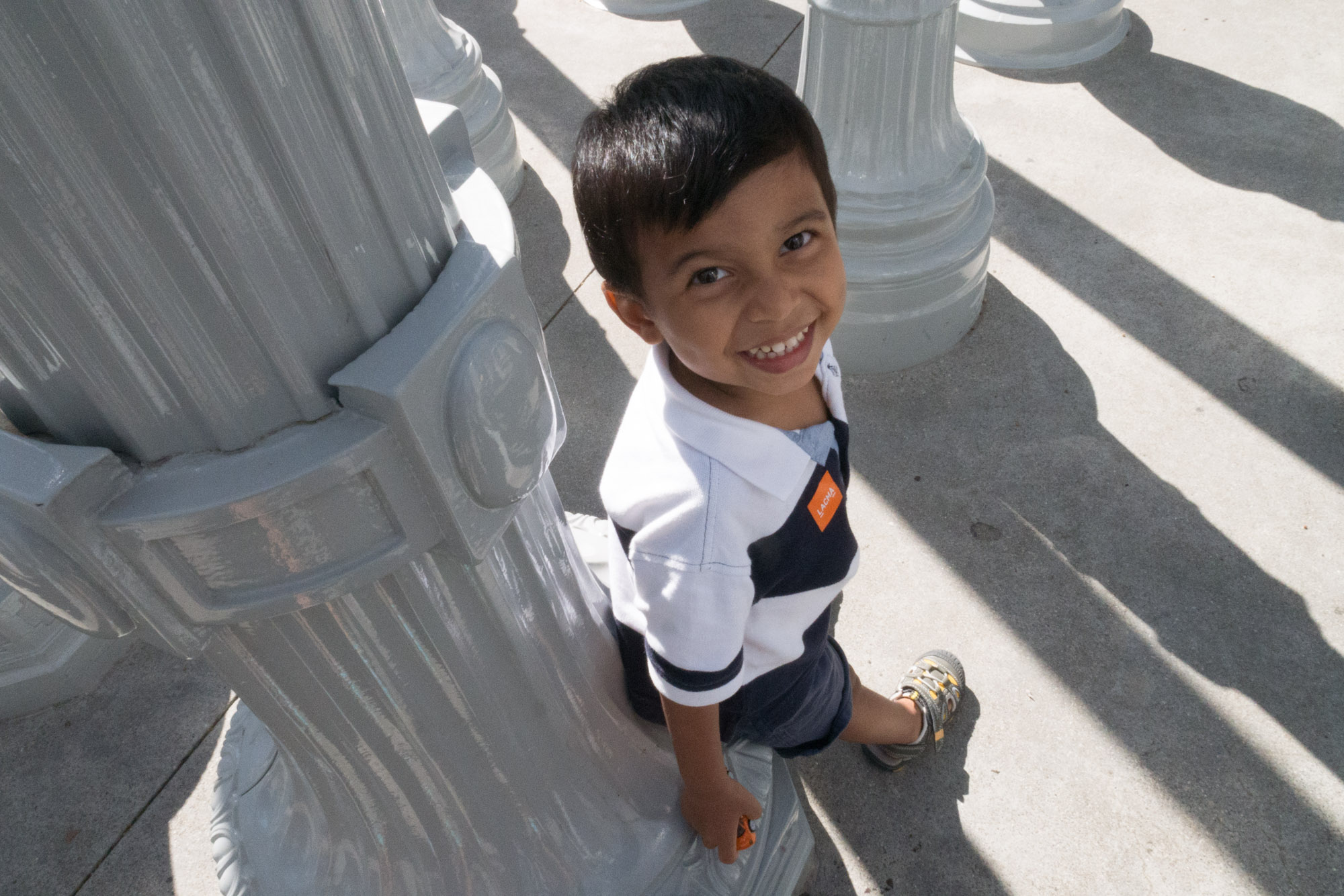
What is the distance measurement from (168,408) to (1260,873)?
199 centimetres

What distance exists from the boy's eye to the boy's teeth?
97mm

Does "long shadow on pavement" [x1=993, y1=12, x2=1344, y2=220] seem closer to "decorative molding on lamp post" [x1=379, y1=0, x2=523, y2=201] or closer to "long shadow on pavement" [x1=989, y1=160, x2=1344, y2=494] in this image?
"long shadow on pavement" [x1=989, y1=160, x2=1344, y2=494]

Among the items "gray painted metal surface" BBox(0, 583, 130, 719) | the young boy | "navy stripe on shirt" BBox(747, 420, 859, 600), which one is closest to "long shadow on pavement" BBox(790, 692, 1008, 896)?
the young boy

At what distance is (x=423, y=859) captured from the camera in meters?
1.45

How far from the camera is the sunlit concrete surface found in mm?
1918

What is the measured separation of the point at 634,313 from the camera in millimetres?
1240

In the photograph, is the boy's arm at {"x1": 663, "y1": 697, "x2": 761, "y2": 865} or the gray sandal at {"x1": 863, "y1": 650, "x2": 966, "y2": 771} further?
the gray sandal at {"x1": 863, "y1": 650, "x2": 966, "y2": 771}

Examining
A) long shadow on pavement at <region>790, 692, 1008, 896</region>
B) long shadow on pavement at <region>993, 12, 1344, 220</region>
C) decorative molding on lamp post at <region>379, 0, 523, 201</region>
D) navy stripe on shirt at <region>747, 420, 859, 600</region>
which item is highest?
navy stripe on shirt at <region>747, 420, 859, 600</region>

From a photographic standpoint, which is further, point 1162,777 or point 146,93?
point 1162,777

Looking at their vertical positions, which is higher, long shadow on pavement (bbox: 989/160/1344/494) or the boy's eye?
the boy's eye

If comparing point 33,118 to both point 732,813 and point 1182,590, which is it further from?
point 1182,590

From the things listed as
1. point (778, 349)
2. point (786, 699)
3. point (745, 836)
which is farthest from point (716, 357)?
point (745, 836)

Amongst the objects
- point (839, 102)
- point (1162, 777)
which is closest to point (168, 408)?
point (1162, 777)

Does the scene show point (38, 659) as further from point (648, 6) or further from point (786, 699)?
point (648, 6)
